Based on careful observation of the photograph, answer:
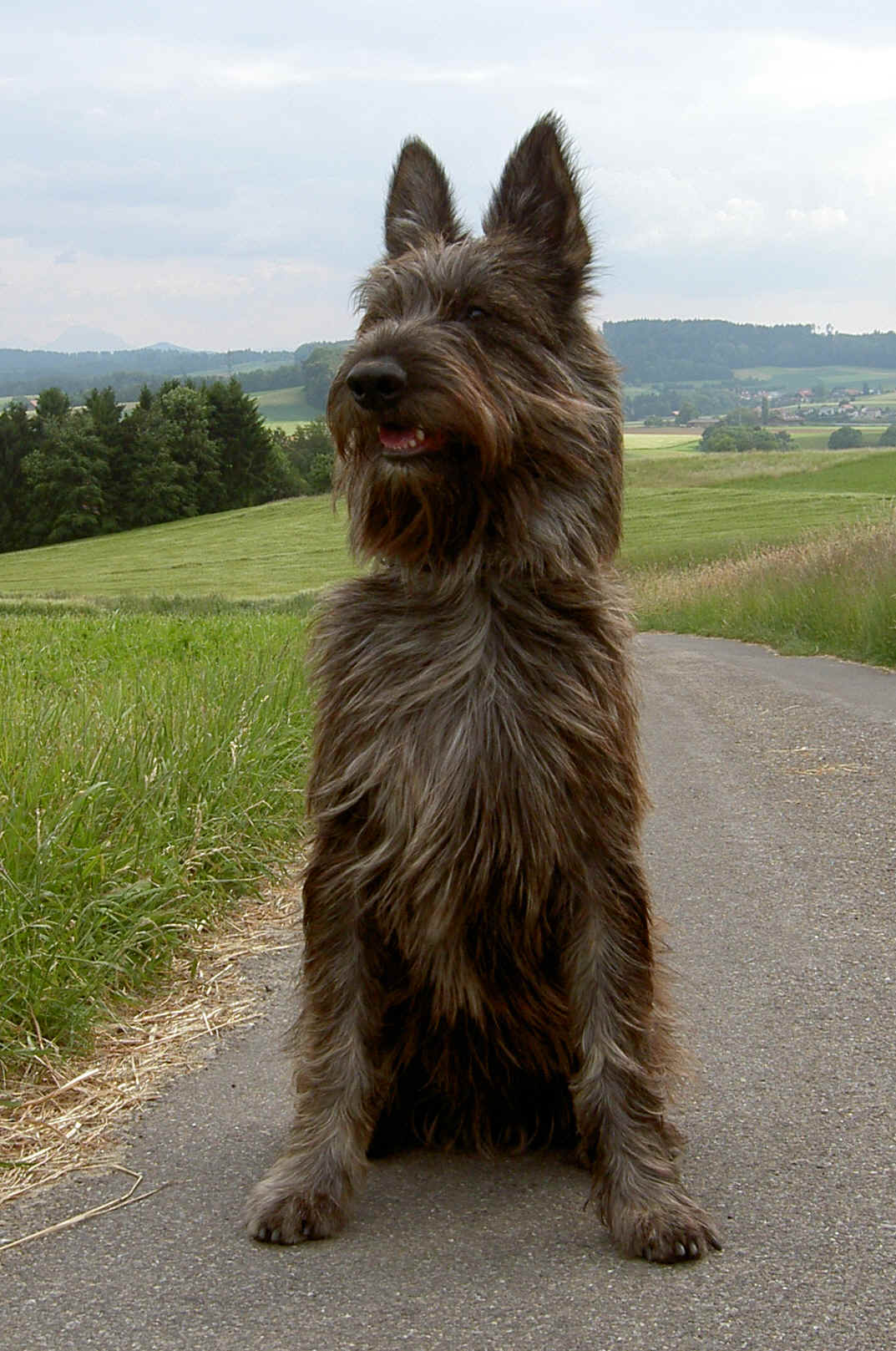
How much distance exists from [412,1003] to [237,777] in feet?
11.1

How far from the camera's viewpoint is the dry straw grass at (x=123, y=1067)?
13.1 feet

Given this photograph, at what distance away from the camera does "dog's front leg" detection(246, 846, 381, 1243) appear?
3637 mm

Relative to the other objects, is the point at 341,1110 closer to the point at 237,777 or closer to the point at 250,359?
the point at 237,777

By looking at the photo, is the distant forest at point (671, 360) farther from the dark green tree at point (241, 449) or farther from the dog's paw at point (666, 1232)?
the dog's paw at point (666, 1232)

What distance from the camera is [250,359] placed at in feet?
374

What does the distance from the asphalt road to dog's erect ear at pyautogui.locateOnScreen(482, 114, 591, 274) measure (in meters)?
2.40

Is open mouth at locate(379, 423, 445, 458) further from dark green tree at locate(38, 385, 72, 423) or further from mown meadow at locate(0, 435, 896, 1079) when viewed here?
dark green tree at locate(38, 385, 72, 423)

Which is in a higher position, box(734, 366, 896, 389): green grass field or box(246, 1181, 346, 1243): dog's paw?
box(734, 366, 896, 389): green grass field

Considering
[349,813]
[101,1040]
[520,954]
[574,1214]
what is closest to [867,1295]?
[574,1214]

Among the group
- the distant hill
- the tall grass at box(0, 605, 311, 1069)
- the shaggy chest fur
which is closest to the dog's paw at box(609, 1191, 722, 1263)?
the shaggy chest fur

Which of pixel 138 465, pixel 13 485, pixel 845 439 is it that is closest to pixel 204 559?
pixel 138 465

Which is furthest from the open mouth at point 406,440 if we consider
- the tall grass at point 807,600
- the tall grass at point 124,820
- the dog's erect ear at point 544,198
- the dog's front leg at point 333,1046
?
the tall grass at point 807,600

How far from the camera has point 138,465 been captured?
77.2 meters

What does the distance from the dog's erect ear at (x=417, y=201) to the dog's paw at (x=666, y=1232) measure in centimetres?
260
